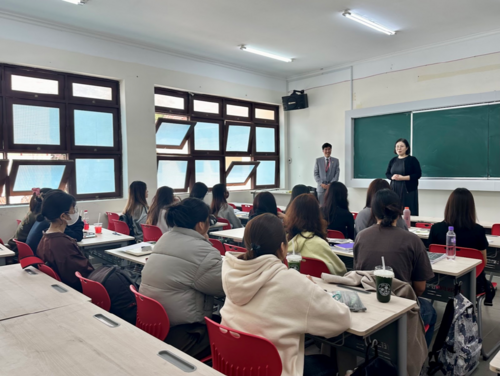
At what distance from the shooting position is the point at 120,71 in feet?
18.8

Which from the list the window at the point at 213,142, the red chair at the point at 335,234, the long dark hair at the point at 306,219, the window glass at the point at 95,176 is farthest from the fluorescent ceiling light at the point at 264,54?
the long dark hair at the point at 306,219

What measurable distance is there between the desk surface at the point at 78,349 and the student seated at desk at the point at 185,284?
39 cm

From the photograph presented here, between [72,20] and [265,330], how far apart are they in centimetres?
505

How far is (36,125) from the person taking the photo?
16.8ft

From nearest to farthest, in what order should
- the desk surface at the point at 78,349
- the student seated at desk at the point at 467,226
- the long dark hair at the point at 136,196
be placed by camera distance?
the desk surface at the point at 78,349 < the student seated at desk at the point at 467,226 < the long dark hair at the point at 136,196

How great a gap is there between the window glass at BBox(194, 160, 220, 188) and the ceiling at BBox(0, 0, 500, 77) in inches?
75.2

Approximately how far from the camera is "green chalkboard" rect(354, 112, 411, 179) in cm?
654

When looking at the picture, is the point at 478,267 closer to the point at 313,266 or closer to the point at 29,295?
the point at 313,266

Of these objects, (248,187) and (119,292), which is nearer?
(119,292)

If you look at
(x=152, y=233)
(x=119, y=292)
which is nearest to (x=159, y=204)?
(x=152, y=233)

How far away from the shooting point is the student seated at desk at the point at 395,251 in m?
2.17

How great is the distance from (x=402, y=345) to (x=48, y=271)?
6.33ft

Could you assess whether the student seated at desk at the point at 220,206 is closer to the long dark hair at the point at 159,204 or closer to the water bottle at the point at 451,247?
the long dark hair at the point at 159,204

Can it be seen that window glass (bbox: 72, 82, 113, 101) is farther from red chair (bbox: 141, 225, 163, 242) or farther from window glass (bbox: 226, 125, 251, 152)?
red chair (bbox: 141, 225, 163, 242)
